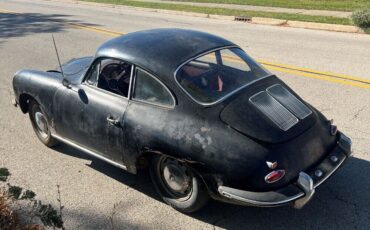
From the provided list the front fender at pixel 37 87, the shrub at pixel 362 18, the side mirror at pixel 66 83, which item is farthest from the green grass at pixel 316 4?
the side mirror at pixel 66 83

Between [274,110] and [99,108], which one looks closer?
[274,110]

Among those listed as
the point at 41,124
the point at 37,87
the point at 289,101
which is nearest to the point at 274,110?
the point at 289,101

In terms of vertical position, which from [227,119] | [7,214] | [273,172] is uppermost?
[227,119]

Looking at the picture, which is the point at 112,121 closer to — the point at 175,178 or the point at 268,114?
the point at 175,178

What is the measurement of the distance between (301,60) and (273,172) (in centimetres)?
661

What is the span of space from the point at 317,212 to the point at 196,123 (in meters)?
1.47

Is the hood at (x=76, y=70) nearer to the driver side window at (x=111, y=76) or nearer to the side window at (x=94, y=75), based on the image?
the side window at (x=94, y=75)

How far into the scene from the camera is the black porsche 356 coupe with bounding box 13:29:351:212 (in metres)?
3.89

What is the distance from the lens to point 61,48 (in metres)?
12.4

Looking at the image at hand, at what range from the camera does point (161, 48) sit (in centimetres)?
471

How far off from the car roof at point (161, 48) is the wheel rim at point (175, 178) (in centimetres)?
85

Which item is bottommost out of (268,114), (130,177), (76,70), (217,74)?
(130,177)

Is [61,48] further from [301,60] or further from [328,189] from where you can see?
[328,189]

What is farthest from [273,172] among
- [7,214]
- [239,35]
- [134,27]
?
[134,27]
